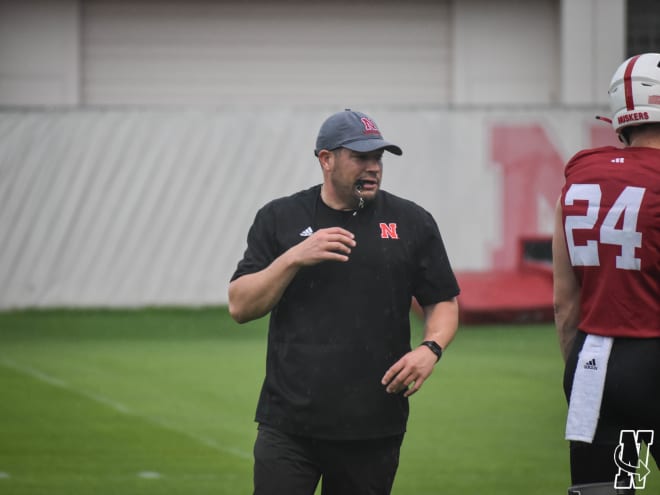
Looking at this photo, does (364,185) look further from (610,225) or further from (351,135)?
(610,225)

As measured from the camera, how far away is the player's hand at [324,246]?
5117 mm

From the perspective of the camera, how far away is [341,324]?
5336mm

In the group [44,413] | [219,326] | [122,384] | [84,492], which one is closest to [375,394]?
[84,492]

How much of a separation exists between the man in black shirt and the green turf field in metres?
3.58

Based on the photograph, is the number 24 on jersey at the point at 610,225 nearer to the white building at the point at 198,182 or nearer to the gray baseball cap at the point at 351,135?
the gray baseball cap at the point at 351,135

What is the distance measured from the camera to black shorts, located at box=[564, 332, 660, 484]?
477 centimetres

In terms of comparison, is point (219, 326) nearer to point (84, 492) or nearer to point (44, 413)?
point (44, 413)

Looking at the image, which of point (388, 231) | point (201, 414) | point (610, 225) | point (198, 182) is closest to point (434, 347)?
point (388, 231)

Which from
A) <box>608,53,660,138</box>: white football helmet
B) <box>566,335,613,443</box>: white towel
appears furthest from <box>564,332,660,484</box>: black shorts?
<box>608,53,660,138</box>: white football helmet

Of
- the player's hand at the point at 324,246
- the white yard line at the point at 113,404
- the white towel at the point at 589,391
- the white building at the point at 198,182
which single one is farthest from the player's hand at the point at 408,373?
the white building at the point at 198,182

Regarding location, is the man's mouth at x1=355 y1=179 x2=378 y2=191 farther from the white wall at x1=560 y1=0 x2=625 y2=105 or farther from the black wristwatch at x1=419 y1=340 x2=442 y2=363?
the white wall at x1=560 y1=0 x2=625 y2=105

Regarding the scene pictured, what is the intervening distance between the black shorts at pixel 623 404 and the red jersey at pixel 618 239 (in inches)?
2.4

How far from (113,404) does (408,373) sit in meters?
7.34

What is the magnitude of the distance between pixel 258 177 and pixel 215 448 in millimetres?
10949
